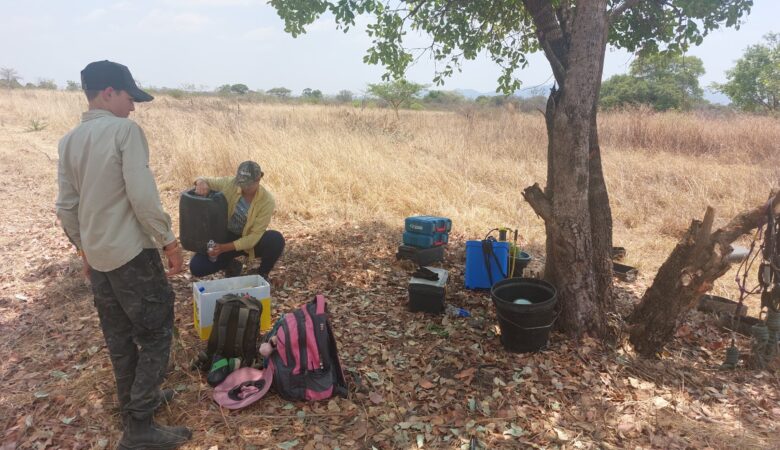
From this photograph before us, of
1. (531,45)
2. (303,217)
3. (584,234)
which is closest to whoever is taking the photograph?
(584,234)

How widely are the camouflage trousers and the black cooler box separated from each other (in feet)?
7.03

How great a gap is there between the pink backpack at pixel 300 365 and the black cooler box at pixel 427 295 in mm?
1321

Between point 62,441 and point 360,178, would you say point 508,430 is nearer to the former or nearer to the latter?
point 62,441

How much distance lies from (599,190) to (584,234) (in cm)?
53

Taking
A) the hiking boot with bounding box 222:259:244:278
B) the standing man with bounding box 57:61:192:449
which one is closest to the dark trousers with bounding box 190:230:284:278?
the hiking boot with bounding box 222:259:244:278

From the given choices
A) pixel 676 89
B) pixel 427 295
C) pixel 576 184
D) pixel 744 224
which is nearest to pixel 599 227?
pixel 576 184

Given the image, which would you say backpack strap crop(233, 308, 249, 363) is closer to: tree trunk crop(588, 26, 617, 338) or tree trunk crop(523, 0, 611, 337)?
tree trunk crop(523, 0, 611, 337)

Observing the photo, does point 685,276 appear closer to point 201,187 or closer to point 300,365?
point 300,365

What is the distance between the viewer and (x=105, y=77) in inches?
90.6

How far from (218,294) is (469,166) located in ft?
23.8

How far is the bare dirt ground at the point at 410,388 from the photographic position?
271cm

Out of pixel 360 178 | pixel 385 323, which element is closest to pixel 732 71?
pixel 360 178

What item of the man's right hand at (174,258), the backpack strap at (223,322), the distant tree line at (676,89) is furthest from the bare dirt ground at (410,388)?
the distant tree line at (676,89)

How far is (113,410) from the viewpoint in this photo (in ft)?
9.24
